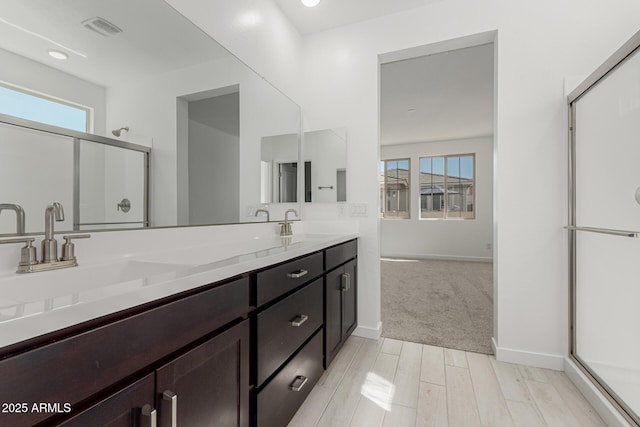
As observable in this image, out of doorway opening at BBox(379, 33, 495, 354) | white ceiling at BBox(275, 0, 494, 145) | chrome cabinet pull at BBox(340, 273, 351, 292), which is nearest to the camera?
chrome cabinet pull at BBox(340, 273, 351, 292)

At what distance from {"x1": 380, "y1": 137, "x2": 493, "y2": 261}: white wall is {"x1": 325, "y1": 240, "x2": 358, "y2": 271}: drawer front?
4.43 meters

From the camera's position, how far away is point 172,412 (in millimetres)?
645

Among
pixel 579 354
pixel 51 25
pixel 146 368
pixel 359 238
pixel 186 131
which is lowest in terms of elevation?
pixel 579 354

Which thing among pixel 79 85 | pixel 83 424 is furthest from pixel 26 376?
pixel 79 85

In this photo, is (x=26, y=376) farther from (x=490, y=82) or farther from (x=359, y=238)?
(x=490, y=82)

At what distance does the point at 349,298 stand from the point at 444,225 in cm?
470

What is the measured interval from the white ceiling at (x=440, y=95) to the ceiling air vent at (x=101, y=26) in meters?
2.47

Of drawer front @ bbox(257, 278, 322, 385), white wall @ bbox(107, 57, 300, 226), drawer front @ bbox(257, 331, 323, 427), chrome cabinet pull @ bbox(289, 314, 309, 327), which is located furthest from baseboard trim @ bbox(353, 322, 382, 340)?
white wall @ bbox(107, 57, 300, 226)

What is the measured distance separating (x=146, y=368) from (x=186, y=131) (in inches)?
44.0

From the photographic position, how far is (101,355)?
1.76 ft

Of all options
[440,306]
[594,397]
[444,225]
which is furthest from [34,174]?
[444,225]

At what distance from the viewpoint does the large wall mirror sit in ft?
2.73

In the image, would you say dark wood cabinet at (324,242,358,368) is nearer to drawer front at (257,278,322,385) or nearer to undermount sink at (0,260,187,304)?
drawer front at (257,278,322,385)

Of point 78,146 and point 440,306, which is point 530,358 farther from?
point 78,146
